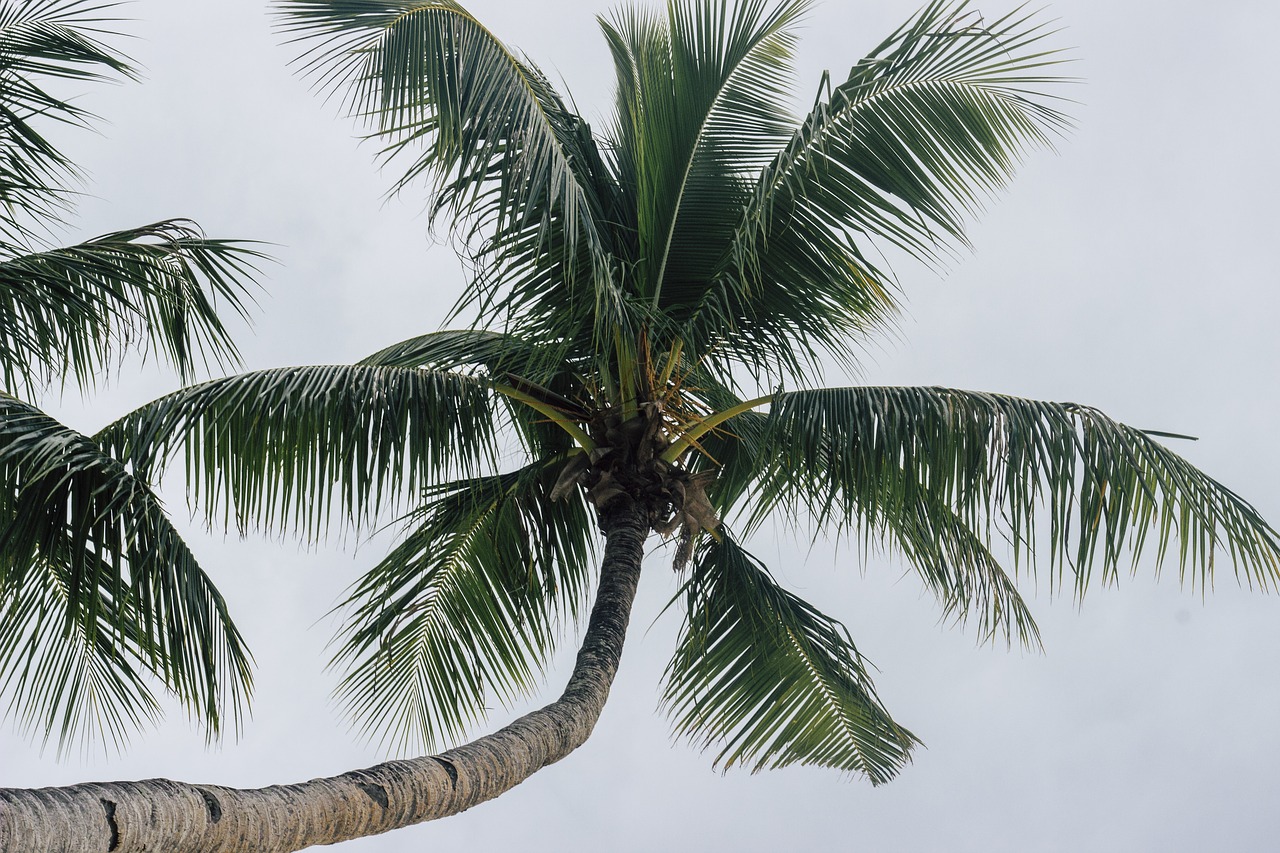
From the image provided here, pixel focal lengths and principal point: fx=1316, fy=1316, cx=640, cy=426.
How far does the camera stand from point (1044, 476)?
5176 millimetres

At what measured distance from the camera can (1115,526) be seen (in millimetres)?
5133

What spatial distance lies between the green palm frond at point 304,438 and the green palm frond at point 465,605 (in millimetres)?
1322

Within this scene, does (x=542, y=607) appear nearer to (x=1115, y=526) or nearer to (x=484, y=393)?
(x=484, y=393)

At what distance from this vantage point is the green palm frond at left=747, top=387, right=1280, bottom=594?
5121 mm

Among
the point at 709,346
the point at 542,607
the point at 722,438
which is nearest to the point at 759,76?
the point at 709,346

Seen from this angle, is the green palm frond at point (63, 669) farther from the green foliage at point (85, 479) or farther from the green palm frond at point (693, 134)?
the green palm frond at point (693, 134)

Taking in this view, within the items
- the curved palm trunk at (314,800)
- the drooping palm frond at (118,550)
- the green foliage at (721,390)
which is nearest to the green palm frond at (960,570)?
the green foliage at (721,390)

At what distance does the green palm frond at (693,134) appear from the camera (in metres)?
6.35

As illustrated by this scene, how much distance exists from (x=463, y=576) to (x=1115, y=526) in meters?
3.38

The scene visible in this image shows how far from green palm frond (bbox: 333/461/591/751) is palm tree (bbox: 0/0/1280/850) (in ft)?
0.06

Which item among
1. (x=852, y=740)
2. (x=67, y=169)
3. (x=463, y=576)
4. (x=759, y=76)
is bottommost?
(x=852, y=740)

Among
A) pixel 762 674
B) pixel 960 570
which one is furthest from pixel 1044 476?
pixel 762 674

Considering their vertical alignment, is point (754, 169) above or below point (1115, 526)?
above

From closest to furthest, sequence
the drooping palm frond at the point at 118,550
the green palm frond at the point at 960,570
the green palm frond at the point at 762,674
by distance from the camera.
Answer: the drooping palm frond at the point at 118,550 < the green palm frond at the point at 960,570 < the green palm frond at the point at 762,674
